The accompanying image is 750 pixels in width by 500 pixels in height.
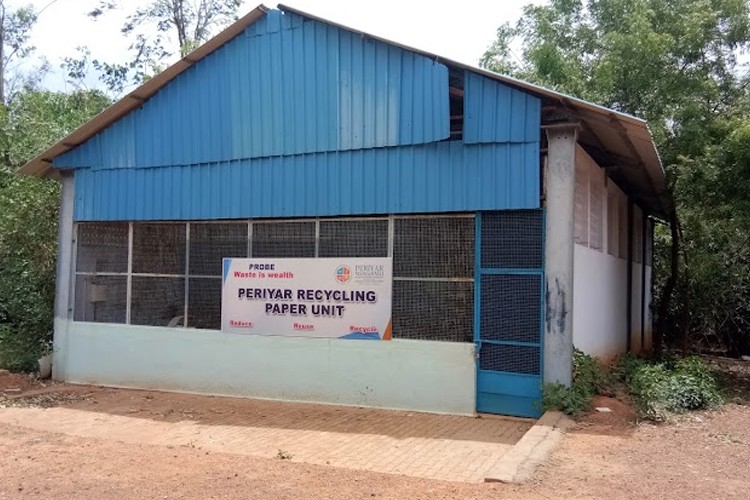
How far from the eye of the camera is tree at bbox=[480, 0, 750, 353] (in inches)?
429

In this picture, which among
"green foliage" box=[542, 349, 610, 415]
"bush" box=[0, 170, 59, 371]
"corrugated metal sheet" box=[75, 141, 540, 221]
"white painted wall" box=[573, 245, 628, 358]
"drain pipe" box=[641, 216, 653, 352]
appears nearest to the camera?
"green foliage" box=[542, 349, 610, 415]

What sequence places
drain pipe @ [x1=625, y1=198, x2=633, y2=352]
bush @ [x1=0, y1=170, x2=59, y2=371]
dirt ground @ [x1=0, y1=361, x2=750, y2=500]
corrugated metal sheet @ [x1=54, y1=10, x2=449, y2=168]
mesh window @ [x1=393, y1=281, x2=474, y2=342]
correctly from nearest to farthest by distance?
dirt ground @ [x1=0, y1=361, x2=750, y2=500]
mesh window @ [x1=393, y1=281, x2=474, y2=342]
corrugated metal sheet @ [x1=54, y1=10, x2=449, y2=168]
bush @ [x1=0, y1=170, x2=59, y2=371]
drain pipe @ [x1=625, y1=198, x2=633, y2=352]

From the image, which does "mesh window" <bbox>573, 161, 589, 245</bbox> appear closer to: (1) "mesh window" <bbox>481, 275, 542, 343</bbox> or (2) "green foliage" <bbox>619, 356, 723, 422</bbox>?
(1) "mesh window" <bbox>481, 275, 542, 343</bbox>

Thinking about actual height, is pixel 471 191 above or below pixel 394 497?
above

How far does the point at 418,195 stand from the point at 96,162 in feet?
18.9

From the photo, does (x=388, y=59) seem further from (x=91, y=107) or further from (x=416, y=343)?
(x=91, y=107)

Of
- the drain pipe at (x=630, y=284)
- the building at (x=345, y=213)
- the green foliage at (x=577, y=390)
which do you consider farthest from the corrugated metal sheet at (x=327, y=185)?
the drain pipe at (x=630, y=284)

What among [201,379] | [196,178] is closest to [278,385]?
[201,379]

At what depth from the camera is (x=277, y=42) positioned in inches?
393

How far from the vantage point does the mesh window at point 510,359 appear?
27.2 feet

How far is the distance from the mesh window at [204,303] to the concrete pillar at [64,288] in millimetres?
2471

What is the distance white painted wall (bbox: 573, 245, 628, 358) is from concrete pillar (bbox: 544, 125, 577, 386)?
0.69m

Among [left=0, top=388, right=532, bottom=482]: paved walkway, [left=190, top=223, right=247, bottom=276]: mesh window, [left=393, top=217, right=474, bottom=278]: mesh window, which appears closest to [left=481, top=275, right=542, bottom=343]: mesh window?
[left=393, top=217, right=474, bottom=278]: mesh window

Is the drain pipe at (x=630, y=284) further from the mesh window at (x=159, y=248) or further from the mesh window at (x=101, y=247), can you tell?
the mesh window at (x=101, y=247)
